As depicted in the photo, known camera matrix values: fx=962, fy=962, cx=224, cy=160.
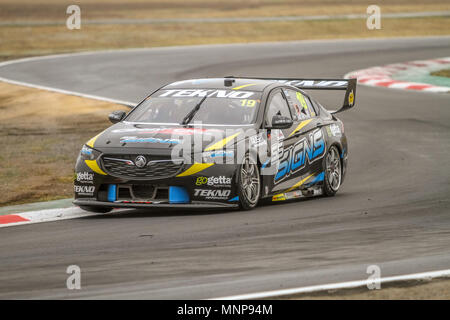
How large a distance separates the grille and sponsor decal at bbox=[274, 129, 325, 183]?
1.44 metres

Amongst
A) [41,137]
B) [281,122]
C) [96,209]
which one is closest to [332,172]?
[281,122]

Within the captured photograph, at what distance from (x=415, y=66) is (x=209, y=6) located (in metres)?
23.5

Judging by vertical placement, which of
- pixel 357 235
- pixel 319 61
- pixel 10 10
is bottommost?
pixel 357 235

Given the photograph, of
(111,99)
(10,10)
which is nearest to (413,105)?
(111,99)

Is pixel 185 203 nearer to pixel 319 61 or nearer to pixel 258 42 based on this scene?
pixel 319 61

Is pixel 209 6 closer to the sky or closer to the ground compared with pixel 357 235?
closer to the sky

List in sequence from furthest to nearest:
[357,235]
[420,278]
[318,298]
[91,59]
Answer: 1. [91,59]
2. [357,235]
3. [420,278]
4. [318,298]

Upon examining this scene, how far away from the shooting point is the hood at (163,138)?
985cm

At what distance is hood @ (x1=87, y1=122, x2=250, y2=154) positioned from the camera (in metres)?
9.85

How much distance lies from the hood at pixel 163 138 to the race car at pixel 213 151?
0.01m

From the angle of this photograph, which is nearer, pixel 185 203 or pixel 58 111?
pixel 185 203

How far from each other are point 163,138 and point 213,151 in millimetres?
553

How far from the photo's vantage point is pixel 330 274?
22.0 feet

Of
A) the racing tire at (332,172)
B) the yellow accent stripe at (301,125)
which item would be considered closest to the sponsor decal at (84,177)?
the yellow accent stripe at (301,125)
